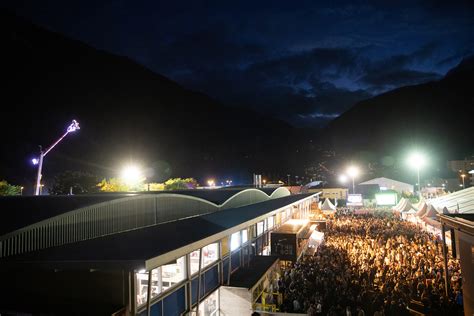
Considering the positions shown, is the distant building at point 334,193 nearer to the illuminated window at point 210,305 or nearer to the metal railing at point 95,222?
the metal railing at point 95,222

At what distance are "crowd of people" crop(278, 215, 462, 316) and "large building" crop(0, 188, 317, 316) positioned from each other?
193cm

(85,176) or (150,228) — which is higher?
(85,176)

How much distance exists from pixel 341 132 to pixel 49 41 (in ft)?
472

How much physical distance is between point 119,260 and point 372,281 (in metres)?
12.3

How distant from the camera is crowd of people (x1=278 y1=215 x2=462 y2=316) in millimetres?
12164

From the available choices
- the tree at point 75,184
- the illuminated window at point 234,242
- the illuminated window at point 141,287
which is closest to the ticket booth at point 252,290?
the illuminated window at point 234,242

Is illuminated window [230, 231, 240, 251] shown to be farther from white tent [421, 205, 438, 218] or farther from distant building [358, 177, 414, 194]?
distant building [358, 177, 414, 194]

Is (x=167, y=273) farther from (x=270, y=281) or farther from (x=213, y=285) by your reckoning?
(x=270, y=281)

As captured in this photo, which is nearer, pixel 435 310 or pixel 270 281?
pixel 435 310

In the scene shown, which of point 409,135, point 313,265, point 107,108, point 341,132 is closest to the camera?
point 313,265

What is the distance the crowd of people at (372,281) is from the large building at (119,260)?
6.35 feet

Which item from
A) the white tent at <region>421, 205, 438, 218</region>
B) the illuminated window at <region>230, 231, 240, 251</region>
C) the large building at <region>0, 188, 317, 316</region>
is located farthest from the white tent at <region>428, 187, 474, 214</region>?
the large building at <region>0, 188, 317, 316</region>

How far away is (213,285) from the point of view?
37.1 ft

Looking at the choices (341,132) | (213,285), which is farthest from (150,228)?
(341,132)
